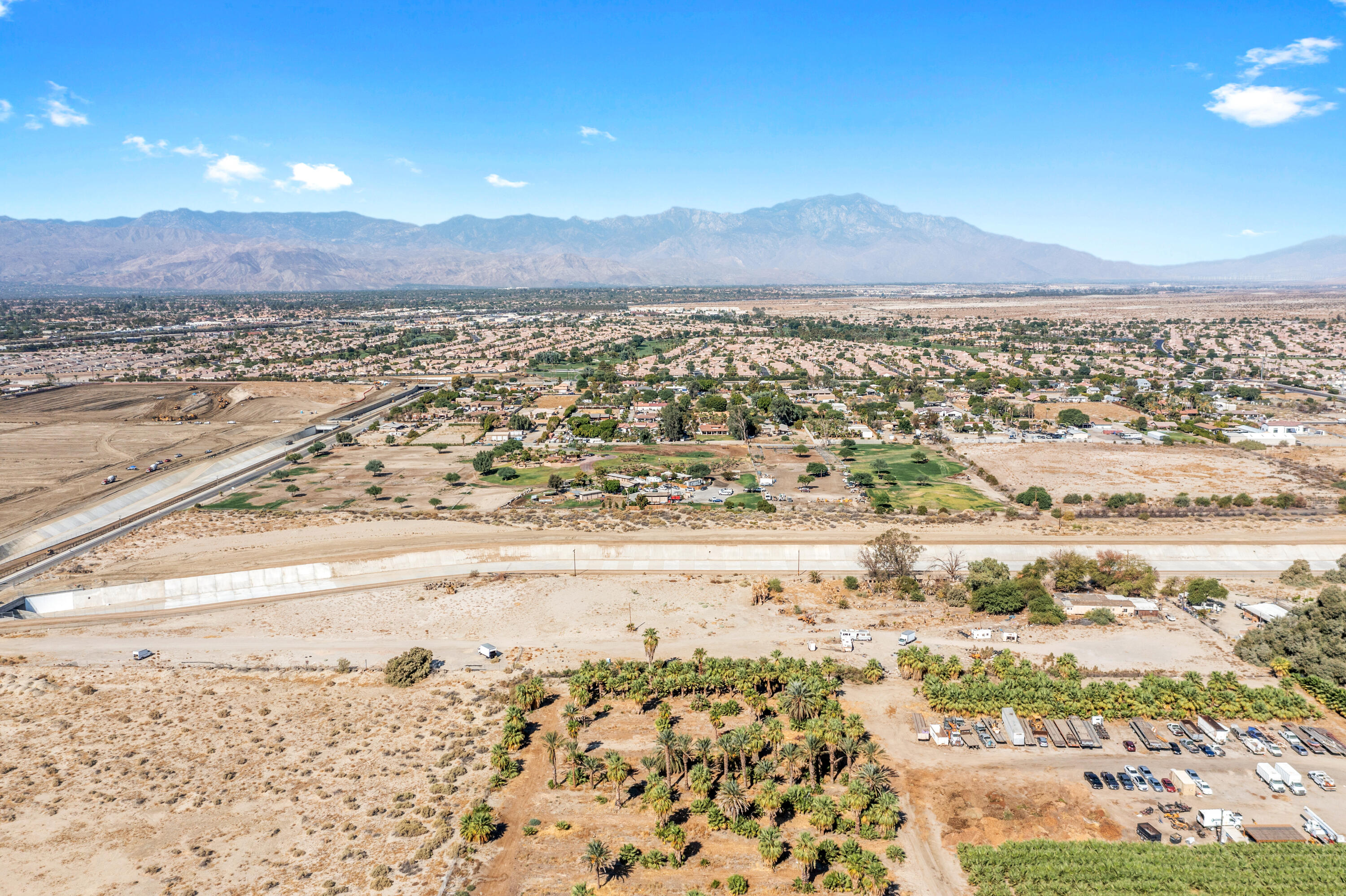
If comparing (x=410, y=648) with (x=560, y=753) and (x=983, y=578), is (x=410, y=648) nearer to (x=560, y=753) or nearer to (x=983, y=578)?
(x=560, y=753)

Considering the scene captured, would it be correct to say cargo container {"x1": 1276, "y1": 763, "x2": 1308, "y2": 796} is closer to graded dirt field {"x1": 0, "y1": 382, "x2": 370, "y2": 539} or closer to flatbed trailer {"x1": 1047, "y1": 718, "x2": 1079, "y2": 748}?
flatbed trailer {"x1": 1047, "y1": 718, "x2": 1079, "y2": 748}

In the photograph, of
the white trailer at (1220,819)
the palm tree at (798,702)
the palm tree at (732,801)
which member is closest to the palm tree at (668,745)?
the palm tree at (732,801)

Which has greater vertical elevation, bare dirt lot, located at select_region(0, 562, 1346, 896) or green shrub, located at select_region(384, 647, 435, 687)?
green shrub, located at select_region(384, 647, 435, 687)

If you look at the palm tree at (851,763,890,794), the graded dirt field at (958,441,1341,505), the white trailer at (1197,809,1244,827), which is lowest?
the white trailer at (1197,809,1244,827)

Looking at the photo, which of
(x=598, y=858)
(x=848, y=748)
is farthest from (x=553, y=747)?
(x=848, y=748)

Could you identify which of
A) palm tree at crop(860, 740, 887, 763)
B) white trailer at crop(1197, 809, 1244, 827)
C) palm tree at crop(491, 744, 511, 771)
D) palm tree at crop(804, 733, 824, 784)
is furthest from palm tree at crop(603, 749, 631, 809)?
white trailer at crop(1197, 809, 1244, 827)

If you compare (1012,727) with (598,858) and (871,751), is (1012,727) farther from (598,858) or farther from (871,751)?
(598,858)

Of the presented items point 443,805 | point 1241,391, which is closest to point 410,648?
point 443,805
